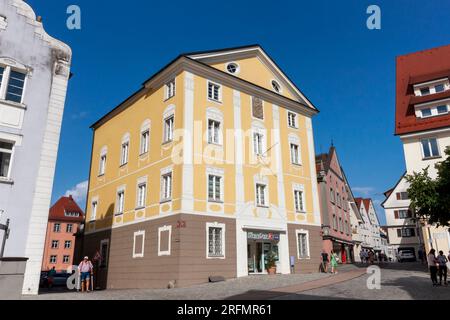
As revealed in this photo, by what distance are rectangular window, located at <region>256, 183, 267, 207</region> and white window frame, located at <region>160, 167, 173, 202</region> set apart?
6382 millimetres

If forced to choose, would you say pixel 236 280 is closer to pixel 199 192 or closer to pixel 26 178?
pixel 199 192

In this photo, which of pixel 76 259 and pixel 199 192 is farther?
pixel 76 259

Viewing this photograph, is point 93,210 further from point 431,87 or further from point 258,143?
point 431,87

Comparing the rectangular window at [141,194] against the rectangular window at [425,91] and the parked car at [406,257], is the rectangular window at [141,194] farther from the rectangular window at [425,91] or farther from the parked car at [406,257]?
the parked car at [406,257]

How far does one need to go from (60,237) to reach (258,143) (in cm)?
5651

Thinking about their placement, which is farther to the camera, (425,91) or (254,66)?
(425,91)

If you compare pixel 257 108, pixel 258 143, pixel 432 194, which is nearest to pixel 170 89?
pixel 257 108

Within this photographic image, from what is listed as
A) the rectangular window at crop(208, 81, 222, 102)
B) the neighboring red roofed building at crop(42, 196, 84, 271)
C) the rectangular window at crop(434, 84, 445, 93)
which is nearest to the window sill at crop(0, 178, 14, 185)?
the rectangular window at crop(208, 81, 222, 102)

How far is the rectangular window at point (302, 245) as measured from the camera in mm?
27433

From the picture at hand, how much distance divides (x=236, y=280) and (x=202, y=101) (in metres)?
11.7

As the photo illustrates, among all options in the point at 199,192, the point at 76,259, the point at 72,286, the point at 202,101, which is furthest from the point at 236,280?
the point at 76,259

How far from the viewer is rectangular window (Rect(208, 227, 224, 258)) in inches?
872

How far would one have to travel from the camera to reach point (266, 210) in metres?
25.9

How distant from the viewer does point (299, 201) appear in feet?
95.2
